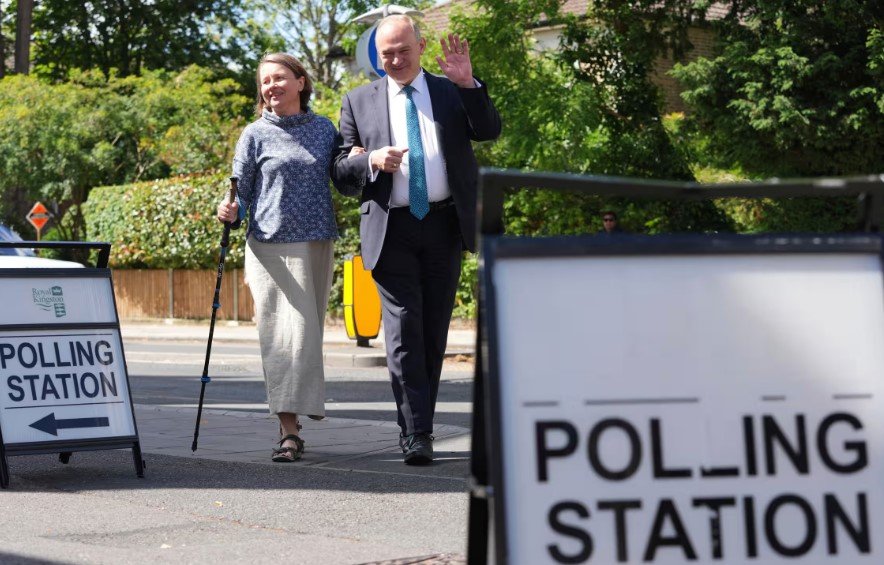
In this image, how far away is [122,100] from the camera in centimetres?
3809

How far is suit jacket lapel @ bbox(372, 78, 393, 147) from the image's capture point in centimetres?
636

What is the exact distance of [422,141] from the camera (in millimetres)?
6320

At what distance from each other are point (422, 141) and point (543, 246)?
357 cm

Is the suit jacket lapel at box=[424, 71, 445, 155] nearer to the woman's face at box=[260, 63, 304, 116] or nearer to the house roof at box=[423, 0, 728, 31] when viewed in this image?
the woman's face at box=[260, 63, 304, 116]

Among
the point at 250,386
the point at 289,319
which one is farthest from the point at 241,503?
the point at 250,386

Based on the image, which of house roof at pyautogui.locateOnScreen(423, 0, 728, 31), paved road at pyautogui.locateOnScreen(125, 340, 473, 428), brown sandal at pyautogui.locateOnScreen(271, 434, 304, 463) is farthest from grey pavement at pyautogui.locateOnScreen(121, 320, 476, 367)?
brown sandal at pyautogui.locateOnScreen(271, 434, 304, 463)

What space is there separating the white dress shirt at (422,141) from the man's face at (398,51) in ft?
0.17

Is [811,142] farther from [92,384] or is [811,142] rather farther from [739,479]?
[739,479]

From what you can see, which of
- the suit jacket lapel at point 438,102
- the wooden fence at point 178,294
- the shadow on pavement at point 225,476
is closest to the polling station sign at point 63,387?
the shadow on pavement at point 225,476

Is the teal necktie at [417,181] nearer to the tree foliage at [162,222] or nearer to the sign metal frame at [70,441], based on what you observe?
the sign metal frame at [70,441]

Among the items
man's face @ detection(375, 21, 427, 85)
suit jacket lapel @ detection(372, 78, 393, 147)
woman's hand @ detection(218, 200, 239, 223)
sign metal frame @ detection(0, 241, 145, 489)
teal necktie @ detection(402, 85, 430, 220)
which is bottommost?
sign metal frame @ detection(0, 241, 145, 489)

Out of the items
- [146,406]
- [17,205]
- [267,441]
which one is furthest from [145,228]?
[267,441]

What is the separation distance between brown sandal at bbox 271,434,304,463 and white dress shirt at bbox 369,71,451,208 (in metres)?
1.24

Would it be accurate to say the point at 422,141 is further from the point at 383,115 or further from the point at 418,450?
the point at 418,450
